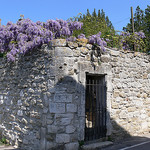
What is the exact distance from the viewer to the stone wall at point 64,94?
4945 millimetres

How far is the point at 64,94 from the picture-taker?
4.93 metres

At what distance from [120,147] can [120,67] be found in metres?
2.29

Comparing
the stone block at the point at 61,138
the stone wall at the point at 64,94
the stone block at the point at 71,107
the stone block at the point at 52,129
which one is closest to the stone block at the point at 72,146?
the stone wall at the point at 64,94

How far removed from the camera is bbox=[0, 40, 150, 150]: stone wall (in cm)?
495

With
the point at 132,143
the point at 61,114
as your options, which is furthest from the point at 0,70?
the point at 132,143

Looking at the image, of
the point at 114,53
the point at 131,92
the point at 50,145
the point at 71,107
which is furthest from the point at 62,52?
the point at 131,92

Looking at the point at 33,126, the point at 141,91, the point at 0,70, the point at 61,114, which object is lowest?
the point at 33,126

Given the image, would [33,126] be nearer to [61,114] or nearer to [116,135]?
[61,114]

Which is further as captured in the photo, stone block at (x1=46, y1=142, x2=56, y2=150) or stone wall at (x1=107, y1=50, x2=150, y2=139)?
stone wall at (x1=107, y1=50, x2=150, y2=139)

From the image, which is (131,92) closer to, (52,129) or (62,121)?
(62,121)

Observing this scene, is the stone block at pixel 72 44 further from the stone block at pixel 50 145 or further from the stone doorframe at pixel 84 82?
the stone block at pixel 50 145

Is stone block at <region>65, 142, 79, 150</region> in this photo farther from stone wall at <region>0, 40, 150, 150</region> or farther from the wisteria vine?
the wisteria vine

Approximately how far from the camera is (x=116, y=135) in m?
6.03

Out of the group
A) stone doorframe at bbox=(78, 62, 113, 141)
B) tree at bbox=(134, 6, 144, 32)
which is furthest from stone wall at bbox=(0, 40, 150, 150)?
tree at bbox=(134, 6, 144, 32)
